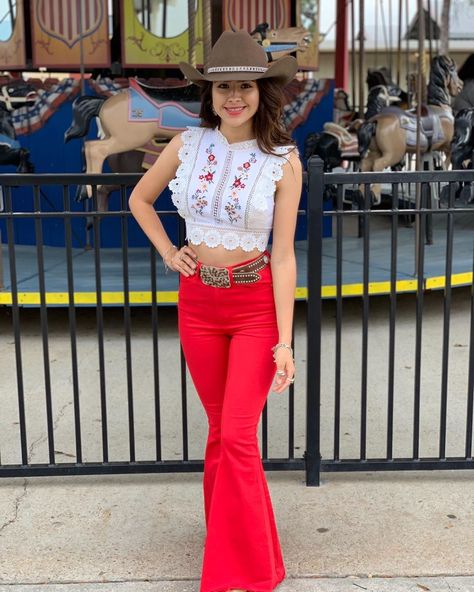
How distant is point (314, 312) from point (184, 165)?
110cm

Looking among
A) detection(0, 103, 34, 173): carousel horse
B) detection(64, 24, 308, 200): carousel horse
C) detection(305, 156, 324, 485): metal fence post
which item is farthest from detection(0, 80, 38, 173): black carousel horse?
detection(305, 156, 324, 485): metal fence post

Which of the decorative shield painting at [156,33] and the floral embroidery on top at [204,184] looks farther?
the decorative shield painting at [156,33]

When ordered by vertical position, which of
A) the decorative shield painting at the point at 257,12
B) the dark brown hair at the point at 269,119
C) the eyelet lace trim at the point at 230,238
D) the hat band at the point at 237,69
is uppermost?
the decorative shield painting at the point at 257,12

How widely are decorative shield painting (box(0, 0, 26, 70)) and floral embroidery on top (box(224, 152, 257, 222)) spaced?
7.96m

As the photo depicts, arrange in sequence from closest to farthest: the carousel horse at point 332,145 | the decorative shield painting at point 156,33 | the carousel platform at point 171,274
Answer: the carousel platform at point 171,274
the carousel horse at point 332,145
the decorative shield painting at point 156,33

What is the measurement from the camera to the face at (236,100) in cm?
263

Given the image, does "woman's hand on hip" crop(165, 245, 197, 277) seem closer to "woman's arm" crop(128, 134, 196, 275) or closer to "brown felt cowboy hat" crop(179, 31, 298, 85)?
"woman's arm" crop(128, 134, 196, 275)

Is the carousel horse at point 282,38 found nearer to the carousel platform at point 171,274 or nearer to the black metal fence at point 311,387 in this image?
the carousel platform at point 171,274

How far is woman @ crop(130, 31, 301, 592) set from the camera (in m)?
2.64

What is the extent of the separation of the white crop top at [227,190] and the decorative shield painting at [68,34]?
7.49 meters

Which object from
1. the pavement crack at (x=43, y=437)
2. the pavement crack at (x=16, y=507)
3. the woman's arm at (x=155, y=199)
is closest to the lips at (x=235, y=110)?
the woman's arm at (x=155, y=199)

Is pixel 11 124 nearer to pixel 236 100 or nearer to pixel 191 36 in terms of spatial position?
pixel 191 36

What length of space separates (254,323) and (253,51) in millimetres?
846

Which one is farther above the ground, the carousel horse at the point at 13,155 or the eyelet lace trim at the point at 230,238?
the eyelet lace trim at the point at 230,238
